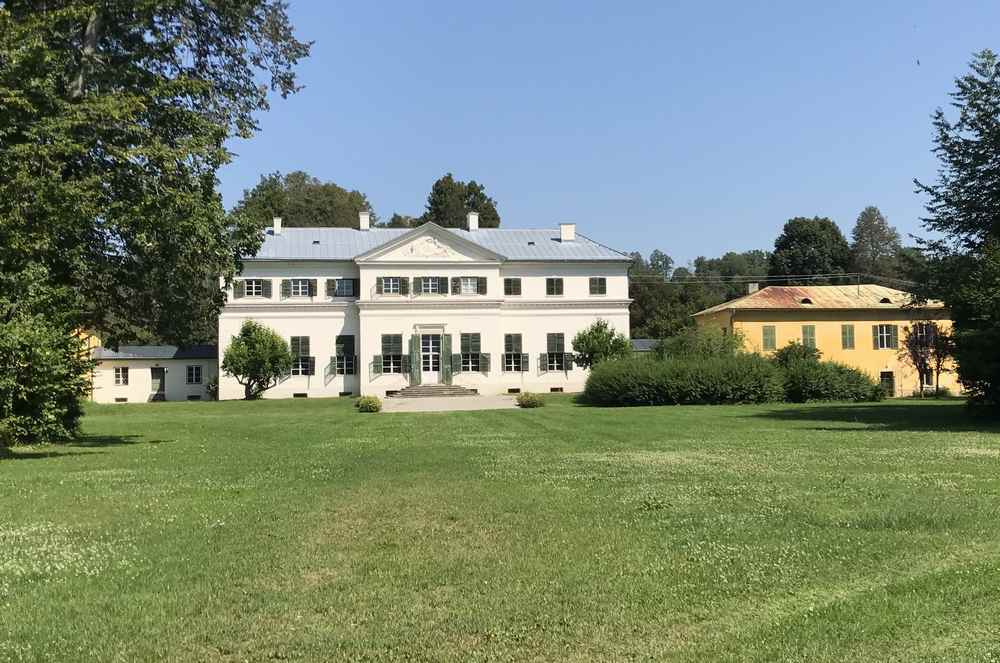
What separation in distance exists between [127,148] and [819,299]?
46311 millimetres

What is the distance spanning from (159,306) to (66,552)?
50.2 feet

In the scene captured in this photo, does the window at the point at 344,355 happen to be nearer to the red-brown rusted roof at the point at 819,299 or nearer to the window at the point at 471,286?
the window at the point at 471,286

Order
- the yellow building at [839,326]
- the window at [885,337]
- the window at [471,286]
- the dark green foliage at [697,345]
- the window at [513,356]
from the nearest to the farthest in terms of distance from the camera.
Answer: the dark green foliage at [697,345]
the window at [471,286]
the window at [513,356]
the yellow building at [839,326]
the window at [885,337]

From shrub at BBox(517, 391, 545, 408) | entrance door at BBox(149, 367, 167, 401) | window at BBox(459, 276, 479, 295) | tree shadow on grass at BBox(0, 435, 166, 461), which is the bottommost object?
tree shadow on grass at BBox(0, 435, 166, 461)

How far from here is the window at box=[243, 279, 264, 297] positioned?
5231 cm

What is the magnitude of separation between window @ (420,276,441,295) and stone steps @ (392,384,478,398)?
19.4ft

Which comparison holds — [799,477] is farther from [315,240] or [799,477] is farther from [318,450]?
[315,240]

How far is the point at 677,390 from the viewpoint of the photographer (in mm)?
37656

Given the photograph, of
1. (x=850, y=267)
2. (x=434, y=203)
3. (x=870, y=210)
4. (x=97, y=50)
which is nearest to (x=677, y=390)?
(x=97, y=50)

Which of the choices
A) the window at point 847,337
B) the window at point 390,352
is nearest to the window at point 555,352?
the window at point 390,352

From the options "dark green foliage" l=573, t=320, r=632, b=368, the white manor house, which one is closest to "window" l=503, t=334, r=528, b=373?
the white manor house

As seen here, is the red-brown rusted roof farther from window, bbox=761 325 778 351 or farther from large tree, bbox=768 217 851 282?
large tree, bbox=768 217 851 282

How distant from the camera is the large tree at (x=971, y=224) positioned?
2286 cm

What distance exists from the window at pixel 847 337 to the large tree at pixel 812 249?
29283 mm
